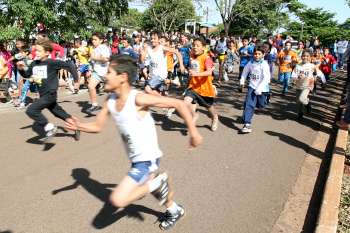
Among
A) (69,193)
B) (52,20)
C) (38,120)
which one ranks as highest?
(52,20)

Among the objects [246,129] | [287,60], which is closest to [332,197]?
[246,129]

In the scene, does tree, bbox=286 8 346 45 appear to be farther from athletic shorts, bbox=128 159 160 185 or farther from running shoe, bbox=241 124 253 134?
athletic shorts, bbox=128 159 160 185

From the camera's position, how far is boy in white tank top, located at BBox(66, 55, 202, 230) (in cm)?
367

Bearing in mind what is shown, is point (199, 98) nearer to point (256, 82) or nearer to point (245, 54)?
point (256, 82)

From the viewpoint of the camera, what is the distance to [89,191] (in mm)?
5074

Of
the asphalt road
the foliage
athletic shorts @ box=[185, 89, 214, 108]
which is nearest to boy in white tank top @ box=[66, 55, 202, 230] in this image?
the asphalt road

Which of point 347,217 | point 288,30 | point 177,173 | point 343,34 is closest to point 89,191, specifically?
point 177,173

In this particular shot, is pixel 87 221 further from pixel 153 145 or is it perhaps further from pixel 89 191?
pixel 153 145

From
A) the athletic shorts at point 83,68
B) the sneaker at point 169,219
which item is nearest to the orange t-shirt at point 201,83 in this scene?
the sneaker at point 169,219

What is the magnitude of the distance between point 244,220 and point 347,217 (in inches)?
45.8

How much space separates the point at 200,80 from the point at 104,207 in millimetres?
3955

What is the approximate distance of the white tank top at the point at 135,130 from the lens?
3.74 m

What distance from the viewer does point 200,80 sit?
26.3 feet

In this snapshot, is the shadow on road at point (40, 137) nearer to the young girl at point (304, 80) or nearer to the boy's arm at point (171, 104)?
the boy's arm at point (171, 104)
